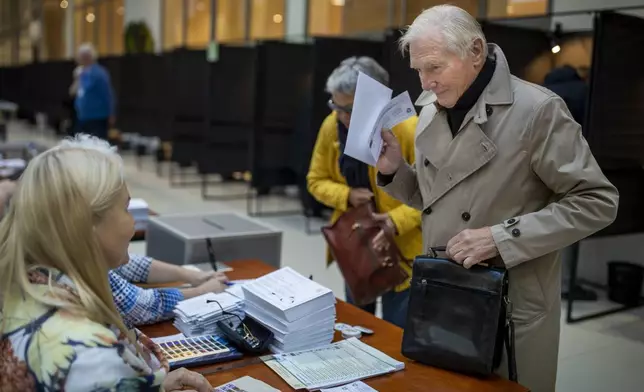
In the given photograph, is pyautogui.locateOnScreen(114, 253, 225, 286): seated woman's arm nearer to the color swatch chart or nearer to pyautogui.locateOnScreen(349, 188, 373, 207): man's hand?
the color swatch chart

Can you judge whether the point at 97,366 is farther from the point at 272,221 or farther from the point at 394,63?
the point at 272,221

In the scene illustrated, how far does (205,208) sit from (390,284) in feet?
17.1

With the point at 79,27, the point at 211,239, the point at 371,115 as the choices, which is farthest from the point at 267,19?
the point at 79,27

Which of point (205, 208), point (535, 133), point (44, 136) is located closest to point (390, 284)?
point (535, 133)

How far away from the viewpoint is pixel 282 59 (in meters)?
6.96

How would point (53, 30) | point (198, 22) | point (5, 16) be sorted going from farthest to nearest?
point (5, 16)
point (53, 30)
point (198, 22)

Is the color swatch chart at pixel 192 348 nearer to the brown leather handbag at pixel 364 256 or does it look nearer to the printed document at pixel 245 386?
the printed document at pixel 245 386

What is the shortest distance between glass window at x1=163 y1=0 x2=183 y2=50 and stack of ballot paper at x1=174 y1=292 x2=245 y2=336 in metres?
11.2

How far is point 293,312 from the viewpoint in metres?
1.85

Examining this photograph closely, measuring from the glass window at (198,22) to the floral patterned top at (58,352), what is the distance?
11.1 m

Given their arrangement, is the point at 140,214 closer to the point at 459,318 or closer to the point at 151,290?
the point at 151,290

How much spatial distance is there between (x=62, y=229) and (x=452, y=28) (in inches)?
41.9

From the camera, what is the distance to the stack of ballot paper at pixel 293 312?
1855 millimetres

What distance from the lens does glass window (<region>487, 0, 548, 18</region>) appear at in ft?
19.0
